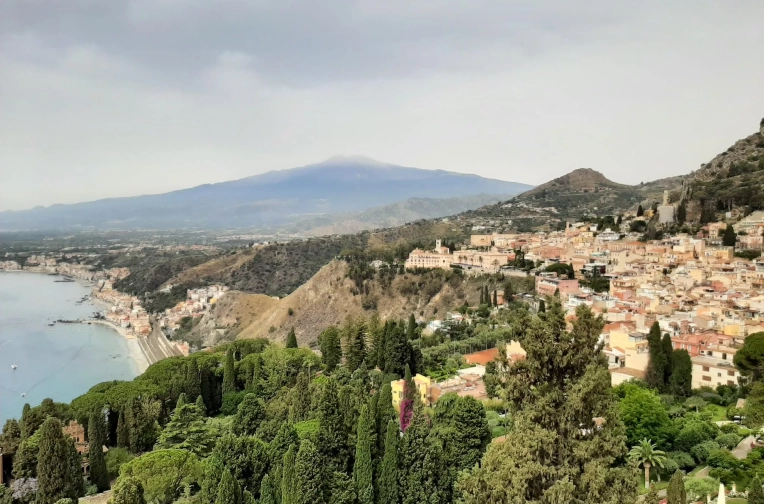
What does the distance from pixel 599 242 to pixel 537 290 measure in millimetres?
11316

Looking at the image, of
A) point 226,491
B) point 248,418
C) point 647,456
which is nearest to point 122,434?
point 248,418

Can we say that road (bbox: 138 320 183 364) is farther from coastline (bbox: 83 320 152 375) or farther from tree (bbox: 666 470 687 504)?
tree (bbox: 666 470 687 504)

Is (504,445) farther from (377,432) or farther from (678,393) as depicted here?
(678,393)

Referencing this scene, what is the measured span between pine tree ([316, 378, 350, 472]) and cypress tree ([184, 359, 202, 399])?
9.35 m

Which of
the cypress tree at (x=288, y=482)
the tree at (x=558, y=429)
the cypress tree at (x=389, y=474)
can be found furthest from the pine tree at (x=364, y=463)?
the tree at (x=558, y=429)

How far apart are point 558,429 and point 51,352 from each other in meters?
51.7

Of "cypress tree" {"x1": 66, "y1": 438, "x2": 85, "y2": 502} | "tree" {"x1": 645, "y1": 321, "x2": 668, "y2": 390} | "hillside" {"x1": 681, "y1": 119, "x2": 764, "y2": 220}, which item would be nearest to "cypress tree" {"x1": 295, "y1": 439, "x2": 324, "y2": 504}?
"cypress tree" {"x1": 66, "y1": 438, "x2": 85, "y2": 502}

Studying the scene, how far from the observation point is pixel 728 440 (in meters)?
12.0

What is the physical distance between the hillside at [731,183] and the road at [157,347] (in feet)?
145

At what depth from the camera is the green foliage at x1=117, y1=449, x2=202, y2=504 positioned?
11172 mm

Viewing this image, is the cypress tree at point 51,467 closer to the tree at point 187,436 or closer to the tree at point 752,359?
the tree at point 187,436

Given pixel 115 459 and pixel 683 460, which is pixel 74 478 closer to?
pixel 115 459

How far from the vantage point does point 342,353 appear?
25.3m

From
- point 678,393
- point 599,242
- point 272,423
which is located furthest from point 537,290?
point 272,423
